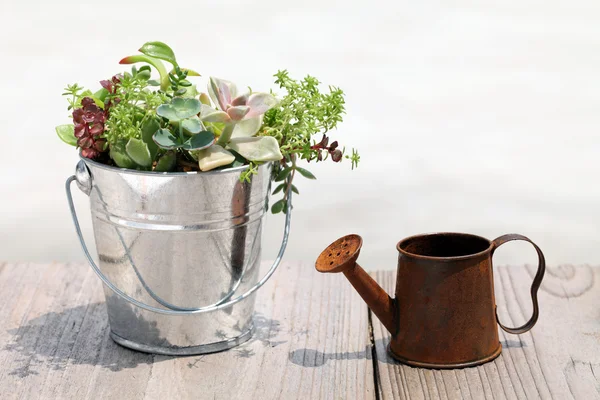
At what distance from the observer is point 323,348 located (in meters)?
1.38

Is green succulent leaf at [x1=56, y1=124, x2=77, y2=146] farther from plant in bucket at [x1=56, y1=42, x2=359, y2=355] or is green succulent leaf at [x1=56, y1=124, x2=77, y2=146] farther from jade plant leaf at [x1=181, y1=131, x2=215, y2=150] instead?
jade plant leaf at [x1=181, y1=131, x2=215, y2=150]

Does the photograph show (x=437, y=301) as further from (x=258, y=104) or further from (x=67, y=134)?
(x=67, y=134)

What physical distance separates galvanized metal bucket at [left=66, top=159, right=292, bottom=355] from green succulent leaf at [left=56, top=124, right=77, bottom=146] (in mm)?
40

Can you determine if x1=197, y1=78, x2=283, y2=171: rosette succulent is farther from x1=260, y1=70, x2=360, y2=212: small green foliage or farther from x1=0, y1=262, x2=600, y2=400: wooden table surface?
x1=0, y1=262, x2=600, y2=400: wooden table surface

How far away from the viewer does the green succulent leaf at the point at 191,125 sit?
123 cm

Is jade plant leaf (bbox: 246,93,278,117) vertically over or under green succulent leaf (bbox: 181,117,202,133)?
over

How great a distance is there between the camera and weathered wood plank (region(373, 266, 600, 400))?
4.05 ft

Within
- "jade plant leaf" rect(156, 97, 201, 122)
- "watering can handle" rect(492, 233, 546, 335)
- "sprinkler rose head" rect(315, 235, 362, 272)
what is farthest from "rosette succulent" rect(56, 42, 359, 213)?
"watering can handle" rect(492, 233, 546, 335)

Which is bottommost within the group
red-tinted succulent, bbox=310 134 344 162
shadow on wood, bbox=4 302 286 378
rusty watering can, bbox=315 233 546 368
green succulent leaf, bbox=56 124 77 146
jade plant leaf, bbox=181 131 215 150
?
shadow on wood, bbox=4 302 286 378

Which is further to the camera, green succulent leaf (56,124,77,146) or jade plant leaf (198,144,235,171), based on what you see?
green succulent leaf (56,124,77,146)

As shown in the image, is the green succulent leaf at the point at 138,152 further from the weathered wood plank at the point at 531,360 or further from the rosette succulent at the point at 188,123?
the weathered wood plank at the point at 531,360

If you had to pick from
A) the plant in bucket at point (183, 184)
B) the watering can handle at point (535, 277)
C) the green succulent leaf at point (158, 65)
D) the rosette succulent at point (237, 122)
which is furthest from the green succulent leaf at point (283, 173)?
the watering can handle at point (535, 277)

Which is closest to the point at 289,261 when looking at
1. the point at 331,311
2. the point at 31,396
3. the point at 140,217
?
the point at 331,311

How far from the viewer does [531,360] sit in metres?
1.33
